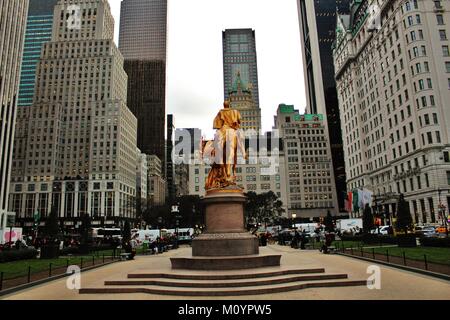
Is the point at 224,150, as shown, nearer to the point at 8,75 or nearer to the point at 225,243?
the point at 225,243

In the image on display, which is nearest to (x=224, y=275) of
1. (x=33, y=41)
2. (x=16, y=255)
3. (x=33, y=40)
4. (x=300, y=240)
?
(x=16, y=255)

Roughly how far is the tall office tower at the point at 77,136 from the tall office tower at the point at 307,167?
63424 mm

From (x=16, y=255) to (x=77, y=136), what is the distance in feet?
346

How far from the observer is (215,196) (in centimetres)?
1736

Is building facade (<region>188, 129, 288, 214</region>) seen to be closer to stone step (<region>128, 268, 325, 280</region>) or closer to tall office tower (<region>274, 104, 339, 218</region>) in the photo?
tall office tower (<region>274, 104, 339, 218</region>)

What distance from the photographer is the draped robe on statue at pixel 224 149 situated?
1856cm

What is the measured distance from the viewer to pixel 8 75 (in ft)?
274

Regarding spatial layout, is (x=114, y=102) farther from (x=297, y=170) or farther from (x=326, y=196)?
(x=326, y=196)

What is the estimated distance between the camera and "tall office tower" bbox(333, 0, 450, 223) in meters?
61.8

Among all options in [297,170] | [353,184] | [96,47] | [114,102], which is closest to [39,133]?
[114,102]

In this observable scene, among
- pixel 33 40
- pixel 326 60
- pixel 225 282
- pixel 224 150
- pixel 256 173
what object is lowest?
→ pixel 225 282

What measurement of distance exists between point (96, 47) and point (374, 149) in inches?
4170

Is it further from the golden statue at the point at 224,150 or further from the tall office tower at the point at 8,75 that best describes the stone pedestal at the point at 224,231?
the tall office tower at the point at 8,75

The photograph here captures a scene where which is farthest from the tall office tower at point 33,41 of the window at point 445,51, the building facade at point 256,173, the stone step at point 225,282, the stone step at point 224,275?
the stone step at point 225,282
